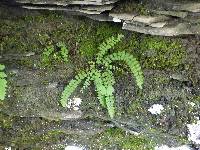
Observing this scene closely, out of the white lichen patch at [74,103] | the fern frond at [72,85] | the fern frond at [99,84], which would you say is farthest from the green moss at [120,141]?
the fern frond at [72,85]

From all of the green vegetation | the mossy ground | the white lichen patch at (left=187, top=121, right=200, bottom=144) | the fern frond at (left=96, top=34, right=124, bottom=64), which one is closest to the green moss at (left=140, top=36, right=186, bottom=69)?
the mossy ground

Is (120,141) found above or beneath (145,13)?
beneath

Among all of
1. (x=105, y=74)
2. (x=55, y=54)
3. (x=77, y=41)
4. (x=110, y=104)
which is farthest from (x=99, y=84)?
(x=55, y=54)

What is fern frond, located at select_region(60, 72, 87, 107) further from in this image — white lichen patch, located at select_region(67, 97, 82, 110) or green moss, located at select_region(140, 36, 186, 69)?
green moss, located at select_region(140, 36, 186, 69)

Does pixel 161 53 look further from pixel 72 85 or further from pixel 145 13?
Answer: pixel 72 85

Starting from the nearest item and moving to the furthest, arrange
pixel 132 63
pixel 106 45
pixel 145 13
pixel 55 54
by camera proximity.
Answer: pixel 145 13
pixel 132 63
pixel 106 45
pixel 55 54

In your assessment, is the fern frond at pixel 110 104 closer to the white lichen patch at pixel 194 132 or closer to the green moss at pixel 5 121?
the white lichen patch at pixel 194 132
